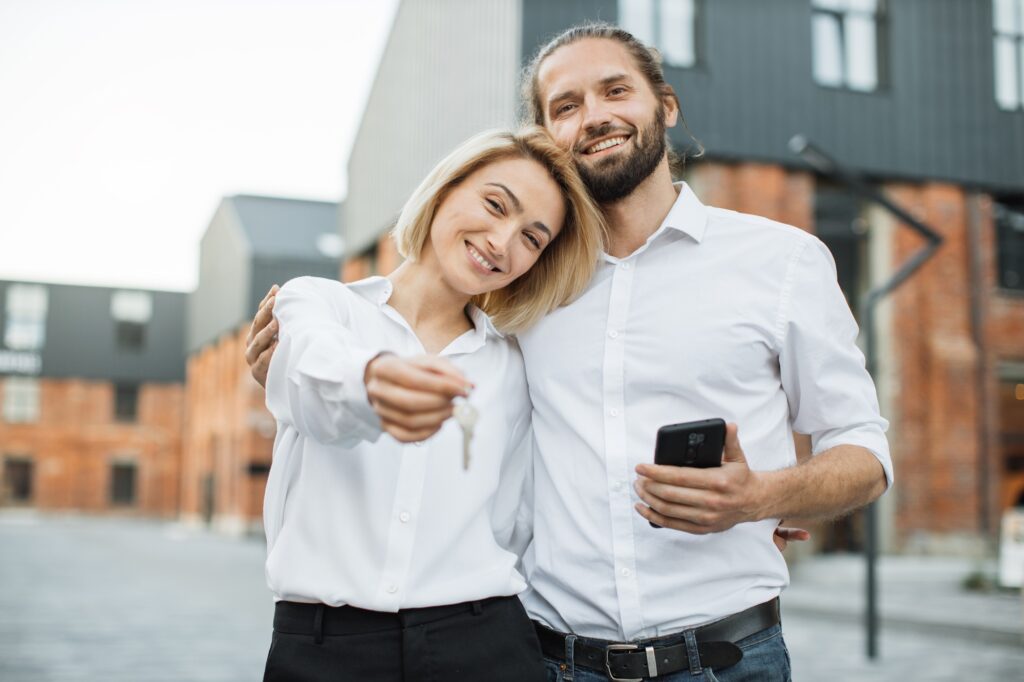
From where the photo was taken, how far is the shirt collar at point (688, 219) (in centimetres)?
282

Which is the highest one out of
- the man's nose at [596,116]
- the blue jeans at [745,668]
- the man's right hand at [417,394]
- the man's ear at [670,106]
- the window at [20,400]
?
the window at [20,400]

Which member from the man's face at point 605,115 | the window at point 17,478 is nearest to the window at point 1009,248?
the man's face at point 605,115

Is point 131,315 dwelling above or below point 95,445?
above

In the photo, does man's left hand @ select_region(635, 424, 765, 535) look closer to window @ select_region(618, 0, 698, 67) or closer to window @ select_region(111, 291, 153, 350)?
window @ select_region(618, 0, 698, 67)

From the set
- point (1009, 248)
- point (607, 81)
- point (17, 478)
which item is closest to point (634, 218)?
point (607, 81)

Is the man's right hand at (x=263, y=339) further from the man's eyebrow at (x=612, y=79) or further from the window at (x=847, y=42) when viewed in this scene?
the window at (x=847, y=42)

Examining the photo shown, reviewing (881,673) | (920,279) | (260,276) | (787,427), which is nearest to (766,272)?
(787,427)

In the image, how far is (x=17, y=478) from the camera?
5103cm

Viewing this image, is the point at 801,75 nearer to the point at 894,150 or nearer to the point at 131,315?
the point at 894,150

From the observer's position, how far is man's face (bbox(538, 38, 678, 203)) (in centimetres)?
288

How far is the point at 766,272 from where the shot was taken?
274cm

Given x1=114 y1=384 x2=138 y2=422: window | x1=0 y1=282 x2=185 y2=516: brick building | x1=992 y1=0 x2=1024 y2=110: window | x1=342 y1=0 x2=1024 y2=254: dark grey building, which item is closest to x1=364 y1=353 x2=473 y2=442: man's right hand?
x1=342 y1=0 x2=1024 y2=254: dark grey building

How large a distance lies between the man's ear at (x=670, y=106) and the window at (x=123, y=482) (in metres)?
52.9

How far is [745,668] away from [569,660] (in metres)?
0.40
